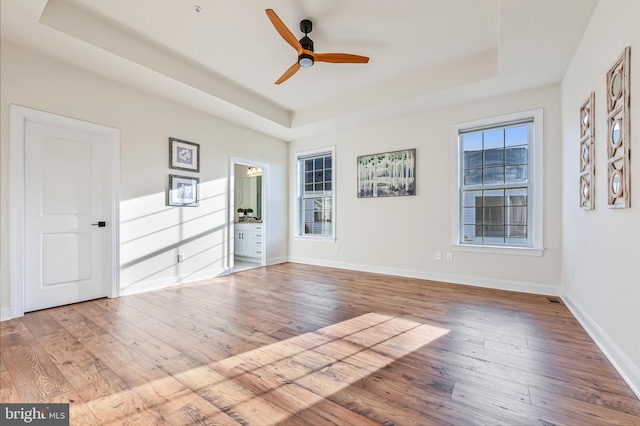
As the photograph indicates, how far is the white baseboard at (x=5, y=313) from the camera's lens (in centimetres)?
279

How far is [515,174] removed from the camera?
4000mm

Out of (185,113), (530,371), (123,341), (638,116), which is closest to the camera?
(638,116)

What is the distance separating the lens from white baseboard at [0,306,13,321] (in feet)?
9.16

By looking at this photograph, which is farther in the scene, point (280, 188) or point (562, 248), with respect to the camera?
point (280, 188)

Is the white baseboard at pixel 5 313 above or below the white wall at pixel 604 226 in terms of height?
below

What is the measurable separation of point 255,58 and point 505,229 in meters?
4.13

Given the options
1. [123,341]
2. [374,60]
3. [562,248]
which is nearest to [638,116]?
[562,248]

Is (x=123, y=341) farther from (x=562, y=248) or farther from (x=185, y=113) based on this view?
(x=562, y=248)

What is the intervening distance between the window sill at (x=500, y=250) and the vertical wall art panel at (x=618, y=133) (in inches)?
76.7

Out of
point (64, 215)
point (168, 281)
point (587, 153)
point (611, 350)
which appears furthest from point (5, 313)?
point (587, 153)

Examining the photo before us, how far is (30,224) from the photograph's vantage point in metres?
3.04

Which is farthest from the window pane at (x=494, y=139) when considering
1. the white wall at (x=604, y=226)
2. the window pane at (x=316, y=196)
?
the window pane at (x=316, y=196)

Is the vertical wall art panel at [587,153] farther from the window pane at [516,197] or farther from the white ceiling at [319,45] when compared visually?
the window pane at [516,197]

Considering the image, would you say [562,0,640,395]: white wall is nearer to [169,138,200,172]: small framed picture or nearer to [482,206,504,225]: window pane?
[482,206,504,225]: window pane
